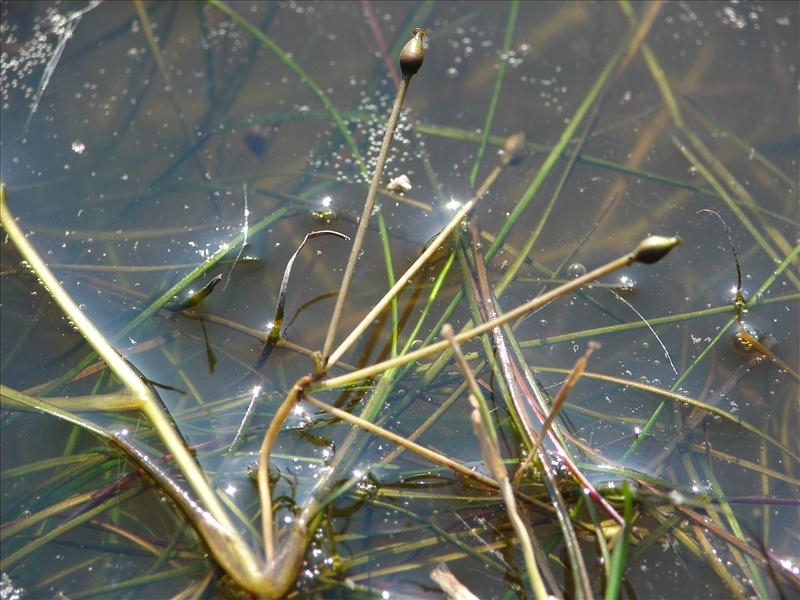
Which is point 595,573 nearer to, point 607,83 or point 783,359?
point 783,359

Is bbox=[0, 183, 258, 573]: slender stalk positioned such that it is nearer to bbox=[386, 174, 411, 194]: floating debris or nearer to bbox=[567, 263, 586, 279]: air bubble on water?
bbox=[386, 174, 411, 194]: floating debris

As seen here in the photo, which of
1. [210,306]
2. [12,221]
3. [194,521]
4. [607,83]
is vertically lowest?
[194,521]

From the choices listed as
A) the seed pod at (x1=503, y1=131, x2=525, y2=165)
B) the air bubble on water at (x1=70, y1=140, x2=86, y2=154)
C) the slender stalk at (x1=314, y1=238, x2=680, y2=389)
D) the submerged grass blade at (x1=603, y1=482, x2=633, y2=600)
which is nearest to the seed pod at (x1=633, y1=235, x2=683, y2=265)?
the slender stalk at (x1=314, y1=238, x2=680, y2=389)

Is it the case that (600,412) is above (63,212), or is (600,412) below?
below

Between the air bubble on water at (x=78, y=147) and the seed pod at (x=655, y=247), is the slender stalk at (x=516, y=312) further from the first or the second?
the air bubble on water at (x=78, y=147)

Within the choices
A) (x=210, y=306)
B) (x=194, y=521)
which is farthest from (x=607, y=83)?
(x=194, y=521)

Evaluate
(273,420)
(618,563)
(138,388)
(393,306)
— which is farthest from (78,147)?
(618,563)

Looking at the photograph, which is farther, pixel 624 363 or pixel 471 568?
pixel 624 363

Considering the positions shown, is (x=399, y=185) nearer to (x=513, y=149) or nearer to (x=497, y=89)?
(x=513, y=149)
